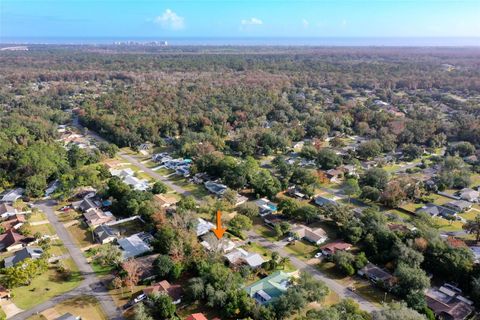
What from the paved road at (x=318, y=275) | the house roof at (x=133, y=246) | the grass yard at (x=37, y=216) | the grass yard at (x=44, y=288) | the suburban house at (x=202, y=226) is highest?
the suburban house at (x=202, y=226)

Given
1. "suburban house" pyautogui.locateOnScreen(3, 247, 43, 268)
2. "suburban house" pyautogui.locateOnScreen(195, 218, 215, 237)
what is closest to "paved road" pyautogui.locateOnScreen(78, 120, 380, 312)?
"suburban house" pyautogui.locateOnScreen(195, 218, 215, 237)

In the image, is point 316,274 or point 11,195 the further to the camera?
point 11,195

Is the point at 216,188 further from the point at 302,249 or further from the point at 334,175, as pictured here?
the point at 334,175

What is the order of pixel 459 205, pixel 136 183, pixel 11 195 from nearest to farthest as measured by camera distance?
pixel 459 205
pixel 11 195
pixel 136 183

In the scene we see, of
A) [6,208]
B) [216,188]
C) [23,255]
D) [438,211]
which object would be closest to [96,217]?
[23,255]

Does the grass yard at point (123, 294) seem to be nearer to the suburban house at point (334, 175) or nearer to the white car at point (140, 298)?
the white car at point (140, 298)

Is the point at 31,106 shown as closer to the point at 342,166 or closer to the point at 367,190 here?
the point at 342,166

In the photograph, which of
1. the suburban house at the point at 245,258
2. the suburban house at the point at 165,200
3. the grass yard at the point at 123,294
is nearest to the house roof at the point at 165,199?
the suburban house at the point at 165,200
